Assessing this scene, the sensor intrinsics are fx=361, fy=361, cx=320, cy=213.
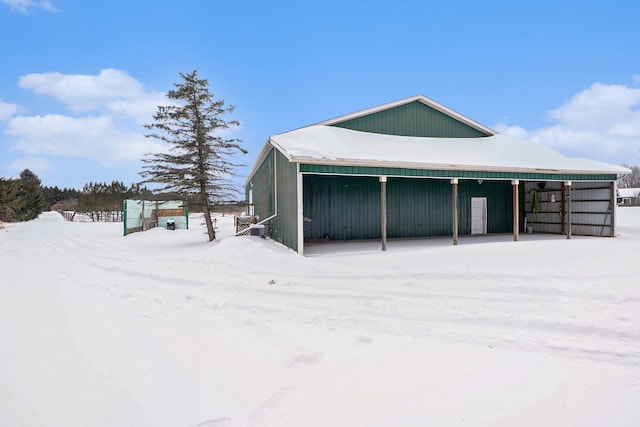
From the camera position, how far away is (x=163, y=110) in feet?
47.8

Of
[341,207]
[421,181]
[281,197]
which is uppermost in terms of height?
[421,181]

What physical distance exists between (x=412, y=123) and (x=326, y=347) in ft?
46.6

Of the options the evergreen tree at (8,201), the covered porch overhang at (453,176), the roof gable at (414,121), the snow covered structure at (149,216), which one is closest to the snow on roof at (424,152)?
the covered porch overhang at (453,176)

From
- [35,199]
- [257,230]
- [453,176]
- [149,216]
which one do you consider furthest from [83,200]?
[453,176]

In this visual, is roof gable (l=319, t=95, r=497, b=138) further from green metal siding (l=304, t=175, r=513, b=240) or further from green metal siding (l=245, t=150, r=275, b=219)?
green metal siding (l=245, t=150, r=275, b=219)

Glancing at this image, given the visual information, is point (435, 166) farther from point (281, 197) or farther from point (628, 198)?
point (628, 198)

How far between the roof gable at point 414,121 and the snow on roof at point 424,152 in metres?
0.42

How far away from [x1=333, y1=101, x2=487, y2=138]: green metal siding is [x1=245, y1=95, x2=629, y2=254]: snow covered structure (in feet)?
0.15

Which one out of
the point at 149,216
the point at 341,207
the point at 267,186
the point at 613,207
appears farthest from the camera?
the point at 149,216

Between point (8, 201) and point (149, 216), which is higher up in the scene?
point (8, 201)

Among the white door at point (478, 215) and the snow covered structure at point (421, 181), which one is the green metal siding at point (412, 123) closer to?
the snow covered structure at point (421, 181)

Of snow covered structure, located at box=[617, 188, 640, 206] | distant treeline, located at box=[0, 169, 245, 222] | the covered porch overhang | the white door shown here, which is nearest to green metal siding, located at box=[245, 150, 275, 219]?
the covered porch overhang

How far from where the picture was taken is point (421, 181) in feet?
50.5

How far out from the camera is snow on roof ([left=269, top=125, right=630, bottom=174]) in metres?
11.1
